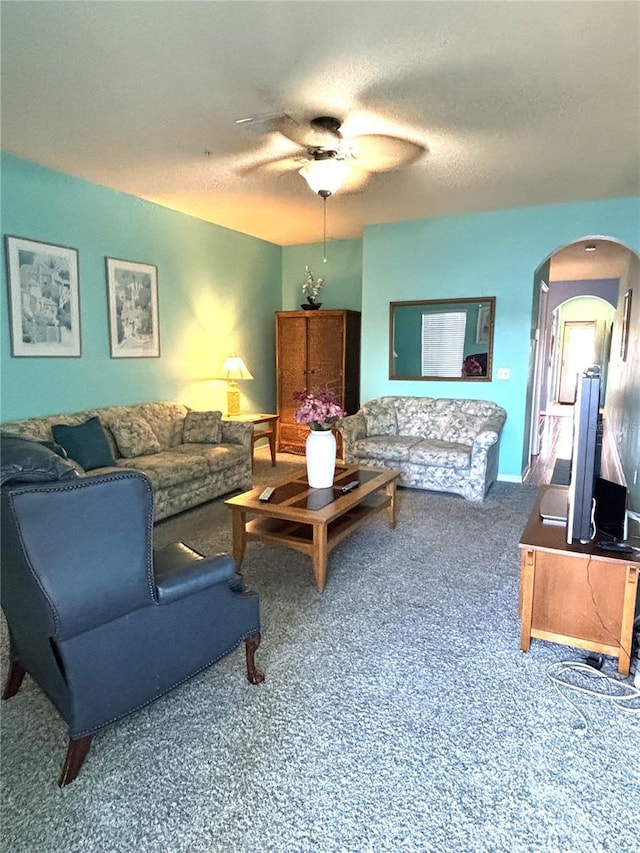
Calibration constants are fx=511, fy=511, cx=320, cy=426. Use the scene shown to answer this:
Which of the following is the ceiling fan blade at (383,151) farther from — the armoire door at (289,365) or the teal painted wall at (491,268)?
the armoire door at (289,365)

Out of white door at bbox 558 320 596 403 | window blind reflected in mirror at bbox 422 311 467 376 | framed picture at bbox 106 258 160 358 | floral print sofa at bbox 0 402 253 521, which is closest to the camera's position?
floral print sofa at bbox 0 402 253 521

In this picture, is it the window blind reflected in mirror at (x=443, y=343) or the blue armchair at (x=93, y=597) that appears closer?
the blue armchair at (x=93, y=597)

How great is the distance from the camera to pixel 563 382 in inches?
555

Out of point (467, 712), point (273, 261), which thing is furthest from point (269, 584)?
point (273, 261)

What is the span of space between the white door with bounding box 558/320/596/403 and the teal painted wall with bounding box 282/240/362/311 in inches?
340

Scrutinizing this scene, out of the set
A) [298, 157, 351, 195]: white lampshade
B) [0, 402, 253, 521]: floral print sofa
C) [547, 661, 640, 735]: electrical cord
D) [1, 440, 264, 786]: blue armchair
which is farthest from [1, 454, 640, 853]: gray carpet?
[298, 157, 351, 195]: white lampshade

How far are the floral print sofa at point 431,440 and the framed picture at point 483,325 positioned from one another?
66cm

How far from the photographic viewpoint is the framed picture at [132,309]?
15.0ft

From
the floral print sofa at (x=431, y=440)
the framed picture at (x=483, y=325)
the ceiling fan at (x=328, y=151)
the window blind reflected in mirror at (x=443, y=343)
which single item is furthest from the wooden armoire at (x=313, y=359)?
the ceiling fan at (x=328, y=151)

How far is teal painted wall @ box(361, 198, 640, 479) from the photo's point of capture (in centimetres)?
483

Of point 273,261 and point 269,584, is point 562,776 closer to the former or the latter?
point 269,584

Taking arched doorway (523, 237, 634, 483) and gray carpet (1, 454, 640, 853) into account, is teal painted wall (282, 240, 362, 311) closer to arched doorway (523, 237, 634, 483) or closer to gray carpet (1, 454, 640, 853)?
arched doorway (523, 237, 634, 483)

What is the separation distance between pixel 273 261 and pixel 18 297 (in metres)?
3.75

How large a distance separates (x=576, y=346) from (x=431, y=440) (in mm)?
10213
